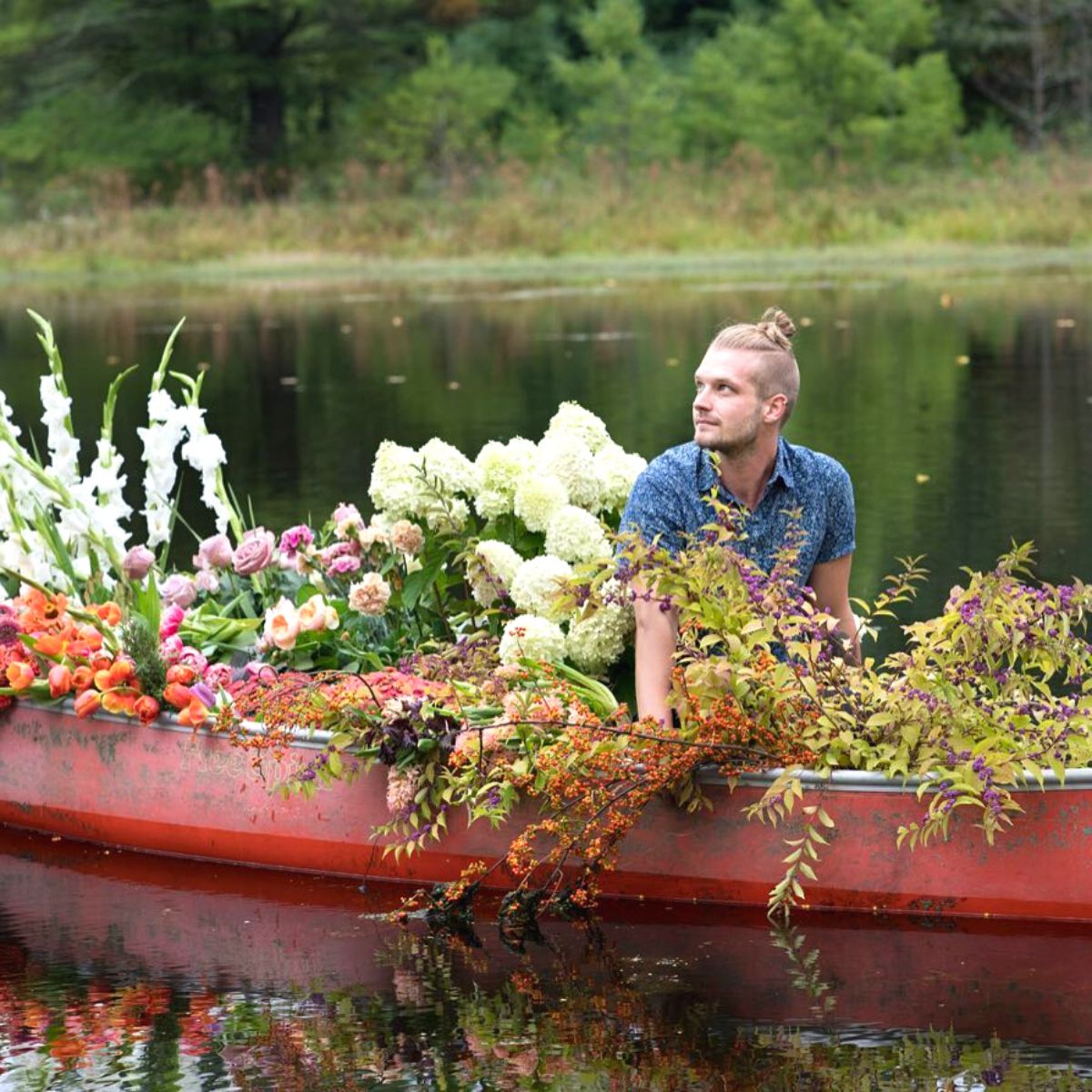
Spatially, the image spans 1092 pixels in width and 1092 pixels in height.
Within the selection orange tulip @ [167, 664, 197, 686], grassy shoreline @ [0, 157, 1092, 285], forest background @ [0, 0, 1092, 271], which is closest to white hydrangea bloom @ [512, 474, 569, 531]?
orange tulip @ [167, 664, 197, 686]

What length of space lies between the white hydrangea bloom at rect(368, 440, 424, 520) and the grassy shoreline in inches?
1019

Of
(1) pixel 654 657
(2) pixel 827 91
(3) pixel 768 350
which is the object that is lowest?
(2) pixel 827 91

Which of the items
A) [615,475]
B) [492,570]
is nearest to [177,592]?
[492,570]

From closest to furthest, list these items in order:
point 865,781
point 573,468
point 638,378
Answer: point 865,781 < point 573,468 < point 638,378

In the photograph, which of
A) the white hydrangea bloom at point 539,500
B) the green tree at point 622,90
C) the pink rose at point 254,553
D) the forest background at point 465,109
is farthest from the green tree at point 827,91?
the white hydrangea bloom at point 539,500

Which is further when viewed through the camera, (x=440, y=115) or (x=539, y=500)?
(x=440, y=115)

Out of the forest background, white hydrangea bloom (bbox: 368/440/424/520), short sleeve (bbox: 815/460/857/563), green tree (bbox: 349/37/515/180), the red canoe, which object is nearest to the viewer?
the red canoe

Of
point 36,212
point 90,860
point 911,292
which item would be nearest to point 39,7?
point 36,212

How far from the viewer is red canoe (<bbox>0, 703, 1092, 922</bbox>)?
18.7ft

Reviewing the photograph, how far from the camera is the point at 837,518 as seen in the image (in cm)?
630

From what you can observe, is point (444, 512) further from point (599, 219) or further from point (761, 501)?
point (599, 219)

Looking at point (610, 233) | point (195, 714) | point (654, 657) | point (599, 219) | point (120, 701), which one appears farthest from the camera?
point (599, 219)

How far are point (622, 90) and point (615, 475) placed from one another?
37.0m

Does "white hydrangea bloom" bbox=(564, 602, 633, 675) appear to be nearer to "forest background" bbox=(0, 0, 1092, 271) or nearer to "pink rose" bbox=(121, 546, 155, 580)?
"pink rose" bbox=(121, 546, 155, 580)
